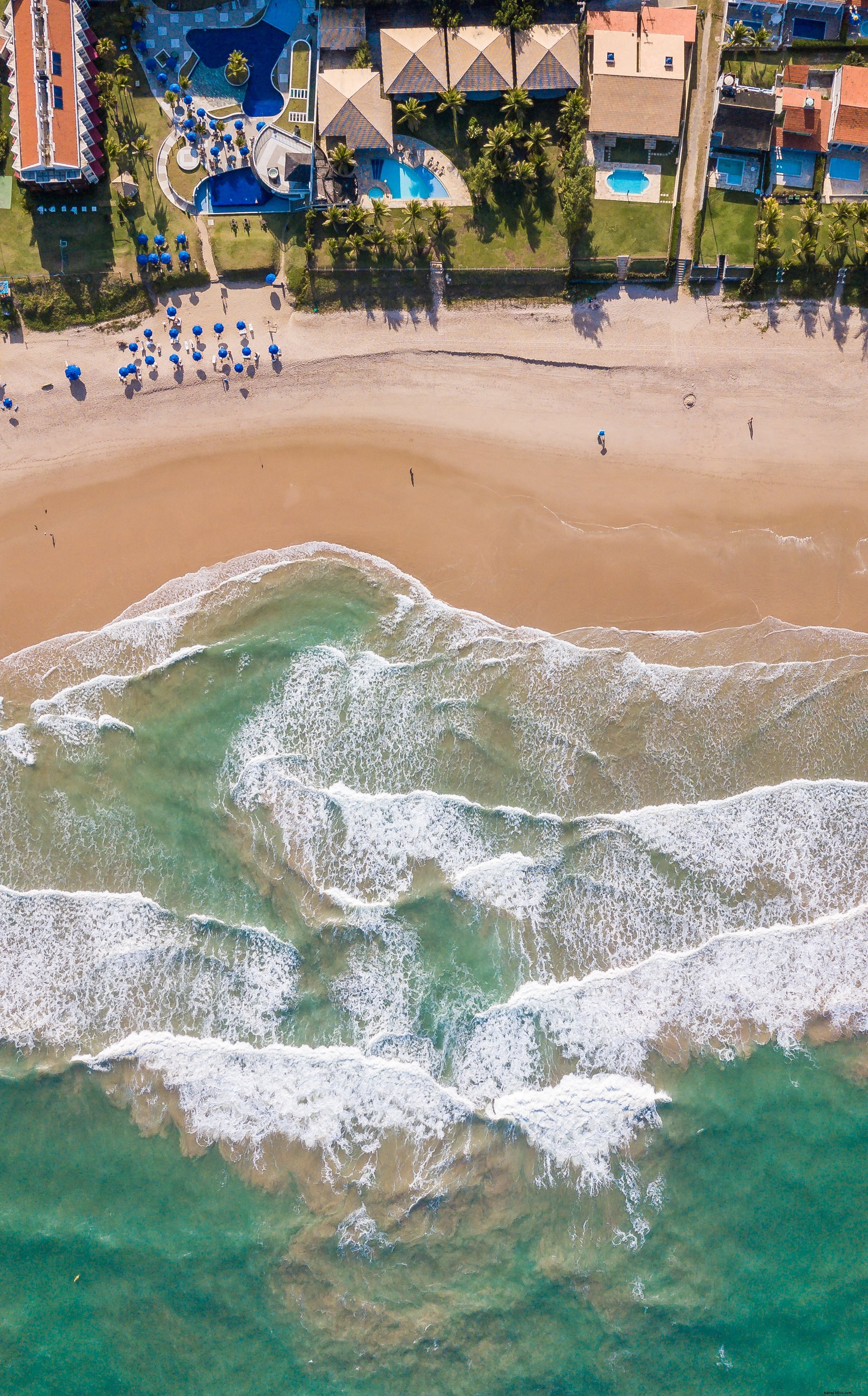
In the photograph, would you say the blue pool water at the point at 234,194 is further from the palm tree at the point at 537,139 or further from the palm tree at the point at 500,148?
the palm tree at the point at 537,139

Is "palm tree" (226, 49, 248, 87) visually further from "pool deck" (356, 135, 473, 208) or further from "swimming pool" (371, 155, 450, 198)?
"swimming pool" (371, 155, 450, 198)

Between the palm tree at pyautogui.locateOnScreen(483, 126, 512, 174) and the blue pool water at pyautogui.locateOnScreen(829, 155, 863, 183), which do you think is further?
the blue pool water at pyautogui.locateOnScreen(829, 155, 863, 183)

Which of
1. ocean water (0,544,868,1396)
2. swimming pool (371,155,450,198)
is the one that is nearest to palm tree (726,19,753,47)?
swimming pool (371,155,450,198)

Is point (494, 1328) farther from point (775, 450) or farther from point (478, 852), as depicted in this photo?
point (775, 450)

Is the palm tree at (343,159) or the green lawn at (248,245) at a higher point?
the palm tree at (343,159)

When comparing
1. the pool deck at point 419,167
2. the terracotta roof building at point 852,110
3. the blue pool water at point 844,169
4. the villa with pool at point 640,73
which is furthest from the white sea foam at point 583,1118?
the terracotta roof building at point 852,110

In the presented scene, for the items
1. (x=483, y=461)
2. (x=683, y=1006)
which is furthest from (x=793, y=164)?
(x=683, y=1006)
